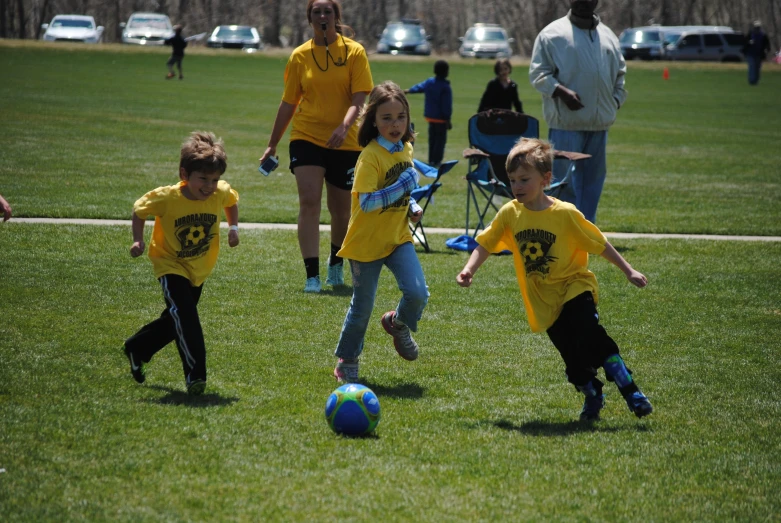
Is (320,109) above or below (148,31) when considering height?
below

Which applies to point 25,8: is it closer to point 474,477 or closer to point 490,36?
point 490,36

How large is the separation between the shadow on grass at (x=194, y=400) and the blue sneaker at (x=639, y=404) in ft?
7.02

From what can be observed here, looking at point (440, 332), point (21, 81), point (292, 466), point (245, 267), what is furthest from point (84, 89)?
point (292, 466)

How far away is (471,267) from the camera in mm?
5254

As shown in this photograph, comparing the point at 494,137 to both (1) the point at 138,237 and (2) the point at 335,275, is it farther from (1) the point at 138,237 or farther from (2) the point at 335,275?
(1) the point at 138,237

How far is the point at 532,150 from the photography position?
5.29 m

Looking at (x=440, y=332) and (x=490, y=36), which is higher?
(x=490, y=36)

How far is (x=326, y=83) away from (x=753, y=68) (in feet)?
115

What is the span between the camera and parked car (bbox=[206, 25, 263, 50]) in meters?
48.5

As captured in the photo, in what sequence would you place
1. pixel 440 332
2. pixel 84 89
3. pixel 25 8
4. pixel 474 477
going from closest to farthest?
pixel 474 477, pixel 440 332, pixel 84 89, pixel 25 8

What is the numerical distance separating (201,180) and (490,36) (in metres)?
43.1

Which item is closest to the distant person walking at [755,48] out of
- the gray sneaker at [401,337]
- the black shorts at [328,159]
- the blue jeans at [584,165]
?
the blue jeans at [584,165]

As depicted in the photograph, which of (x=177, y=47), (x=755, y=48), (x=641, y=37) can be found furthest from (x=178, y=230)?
(x=641, y=37)

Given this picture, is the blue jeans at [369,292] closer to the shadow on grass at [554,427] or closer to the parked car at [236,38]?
the shadow on grass at [554,427]
